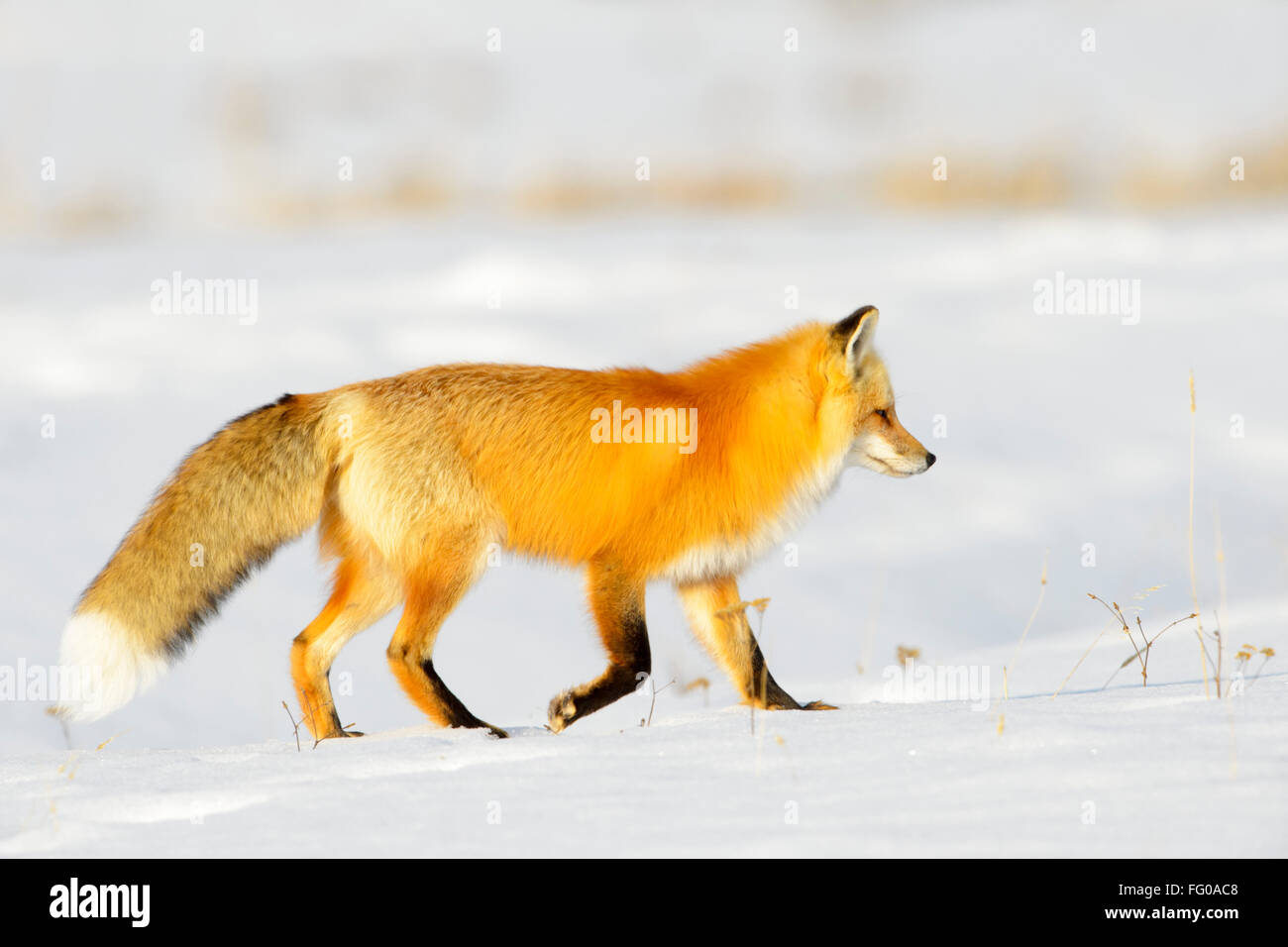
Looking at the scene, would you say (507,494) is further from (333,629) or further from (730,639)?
(730,639)

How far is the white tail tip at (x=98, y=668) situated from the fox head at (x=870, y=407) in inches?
101

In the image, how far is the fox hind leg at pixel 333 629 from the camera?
462 cm

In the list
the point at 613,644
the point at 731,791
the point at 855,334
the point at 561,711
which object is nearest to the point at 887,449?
the point at 855,334

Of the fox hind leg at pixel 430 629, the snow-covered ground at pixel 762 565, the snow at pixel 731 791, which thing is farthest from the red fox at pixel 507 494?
the snow at pixel 731 791

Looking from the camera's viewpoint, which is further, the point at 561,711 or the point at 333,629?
the point at 333,629

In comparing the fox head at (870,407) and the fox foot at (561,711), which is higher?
the fox head at (870,407)

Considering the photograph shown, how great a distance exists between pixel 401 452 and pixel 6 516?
3908mm

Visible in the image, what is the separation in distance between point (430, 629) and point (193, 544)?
86cm

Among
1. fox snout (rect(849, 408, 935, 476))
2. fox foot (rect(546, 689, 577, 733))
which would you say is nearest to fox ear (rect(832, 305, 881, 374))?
fox snout (rect(849, 408, 935, 476))

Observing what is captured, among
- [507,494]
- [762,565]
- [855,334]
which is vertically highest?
[855,334]

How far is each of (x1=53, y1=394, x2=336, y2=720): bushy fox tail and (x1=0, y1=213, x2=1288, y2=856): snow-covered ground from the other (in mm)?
406

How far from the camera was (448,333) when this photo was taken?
10.2m

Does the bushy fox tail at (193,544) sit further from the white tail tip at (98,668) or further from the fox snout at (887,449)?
the fox snout at (887,449)

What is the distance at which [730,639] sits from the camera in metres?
4.77
